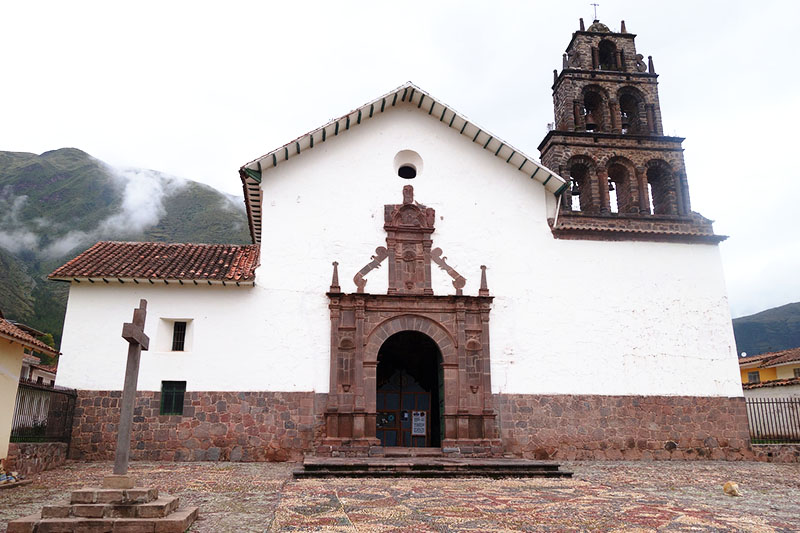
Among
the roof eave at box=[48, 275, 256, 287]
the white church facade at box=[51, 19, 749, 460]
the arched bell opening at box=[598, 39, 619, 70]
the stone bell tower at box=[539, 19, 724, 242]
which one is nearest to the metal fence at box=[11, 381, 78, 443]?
the white church facade at box=[51, 19, 749, 460]

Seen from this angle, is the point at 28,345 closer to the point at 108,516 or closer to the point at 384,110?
the point at 108,516

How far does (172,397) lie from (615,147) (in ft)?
45.5

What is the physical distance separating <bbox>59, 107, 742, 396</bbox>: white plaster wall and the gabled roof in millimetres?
191

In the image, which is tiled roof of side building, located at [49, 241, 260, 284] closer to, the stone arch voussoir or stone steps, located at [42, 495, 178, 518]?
the stone arch voussoir

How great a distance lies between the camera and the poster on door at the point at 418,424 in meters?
15.6

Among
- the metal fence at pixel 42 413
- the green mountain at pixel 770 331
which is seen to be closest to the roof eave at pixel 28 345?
the metal fence at pixel 42 413

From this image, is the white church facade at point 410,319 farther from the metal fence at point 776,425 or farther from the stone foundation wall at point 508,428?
the metal fence at point 776,425

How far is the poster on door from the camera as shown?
1556cm

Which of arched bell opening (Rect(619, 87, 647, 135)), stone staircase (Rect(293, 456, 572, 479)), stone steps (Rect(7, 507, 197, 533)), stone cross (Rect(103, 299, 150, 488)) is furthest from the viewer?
arched bell opening (Rect(619, 87, 647, 135))

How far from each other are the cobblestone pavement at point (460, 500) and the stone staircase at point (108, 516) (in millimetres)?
354

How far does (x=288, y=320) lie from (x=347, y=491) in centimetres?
578

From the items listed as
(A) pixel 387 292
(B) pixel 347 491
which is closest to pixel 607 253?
(A) pixel 387 292

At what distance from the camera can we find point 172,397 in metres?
13.5

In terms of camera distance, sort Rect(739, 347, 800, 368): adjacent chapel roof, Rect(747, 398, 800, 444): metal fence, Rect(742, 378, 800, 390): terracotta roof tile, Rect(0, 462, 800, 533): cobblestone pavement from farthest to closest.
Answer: Rect(739, 347, 800, 368): adjacent chapel roof < Rect(742, 378, 800, 390): terracotta roof tile < Rect(747, 398, 800, 444): metal fence < Rect(0, 462, 800, 533): cobblestone pavement
